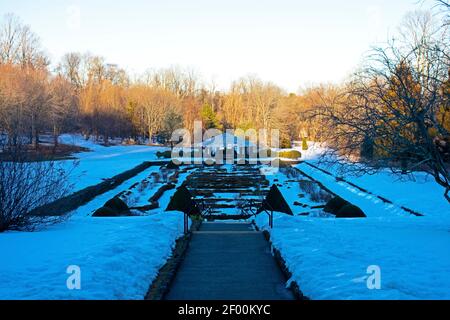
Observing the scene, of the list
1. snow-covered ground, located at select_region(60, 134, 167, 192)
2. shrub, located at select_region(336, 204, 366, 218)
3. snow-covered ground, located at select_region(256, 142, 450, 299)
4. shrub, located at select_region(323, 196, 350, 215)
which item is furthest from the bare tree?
snow-covered ground, located at select_region(60, 134, 167, 192)

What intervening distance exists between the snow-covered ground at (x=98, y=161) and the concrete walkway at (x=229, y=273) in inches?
304

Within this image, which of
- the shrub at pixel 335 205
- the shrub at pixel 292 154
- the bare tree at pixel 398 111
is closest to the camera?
the bare tree at pixel 398 111

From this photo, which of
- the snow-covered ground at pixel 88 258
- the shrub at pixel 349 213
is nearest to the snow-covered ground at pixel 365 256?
the snow-covered ground at pixel 88 258

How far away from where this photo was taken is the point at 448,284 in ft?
15.2

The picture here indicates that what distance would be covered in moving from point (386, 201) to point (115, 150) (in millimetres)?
34514

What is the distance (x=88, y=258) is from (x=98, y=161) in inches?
1153

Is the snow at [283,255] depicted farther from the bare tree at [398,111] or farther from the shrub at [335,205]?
the shrub at [335,205]

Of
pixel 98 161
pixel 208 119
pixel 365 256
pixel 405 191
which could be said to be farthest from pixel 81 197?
pixel 208 119

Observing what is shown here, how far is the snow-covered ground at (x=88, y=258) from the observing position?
176 inches

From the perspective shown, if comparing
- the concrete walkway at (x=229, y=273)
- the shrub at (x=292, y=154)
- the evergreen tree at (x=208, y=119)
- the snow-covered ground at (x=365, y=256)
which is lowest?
the concrete walkway at (x=229, y=273)

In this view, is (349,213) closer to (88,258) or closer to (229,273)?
(229,273)

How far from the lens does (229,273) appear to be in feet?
19.1

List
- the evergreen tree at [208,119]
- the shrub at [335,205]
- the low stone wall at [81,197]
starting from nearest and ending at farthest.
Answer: the low stone wall at [81,197], the shrub at [335,205], the evergreen tree at [208,119]

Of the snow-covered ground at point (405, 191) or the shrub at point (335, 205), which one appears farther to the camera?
the snow-covered ground at point (405, 191)
